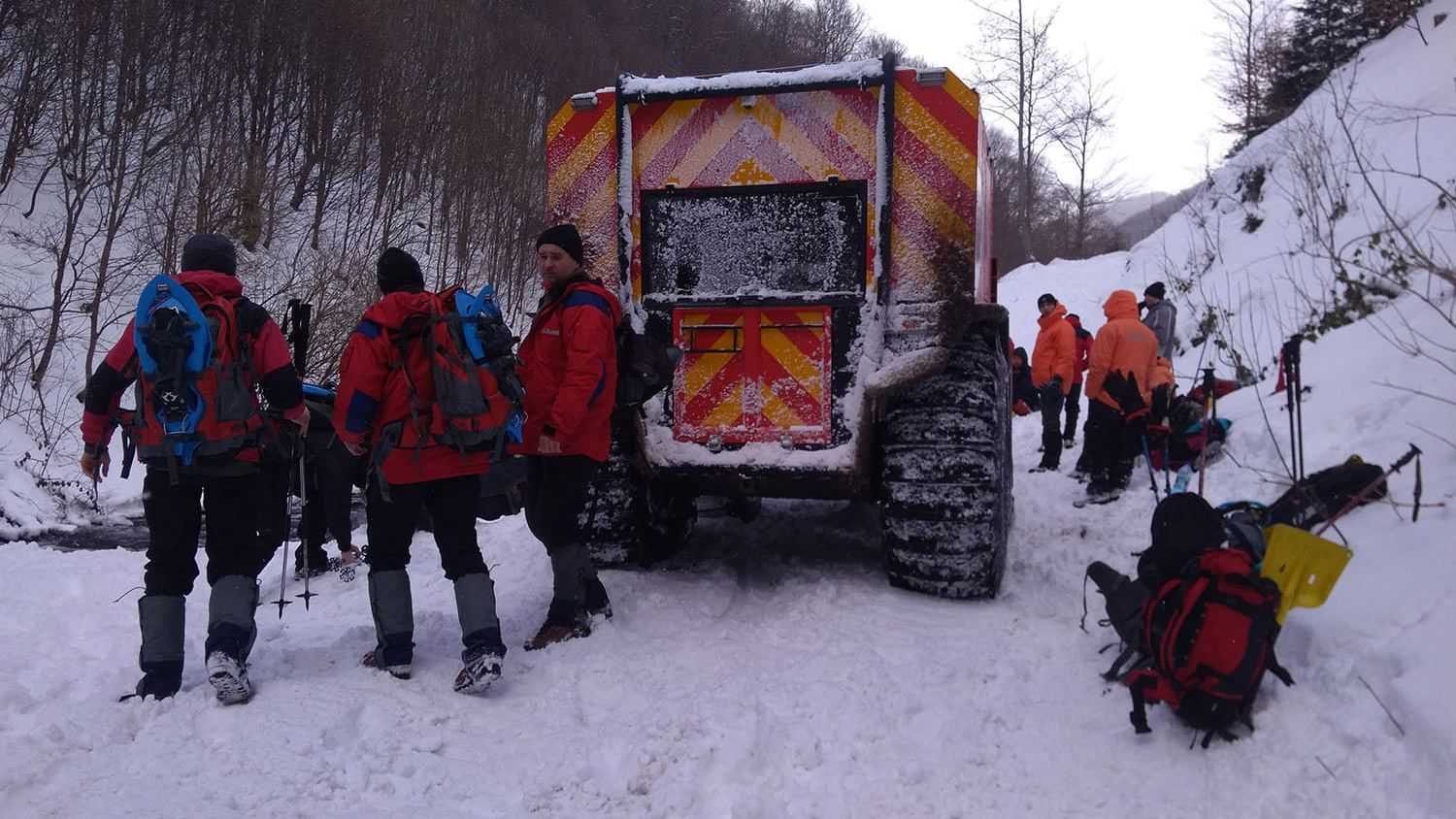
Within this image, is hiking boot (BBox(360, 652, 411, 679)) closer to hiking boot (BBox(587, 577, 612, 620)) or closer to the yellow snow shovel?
hiking boot (BBox(587, 577, 612, 620))

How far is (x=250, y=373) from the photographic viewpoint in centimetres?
351

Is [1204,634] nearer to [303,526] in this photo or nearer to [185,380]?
[185,380]

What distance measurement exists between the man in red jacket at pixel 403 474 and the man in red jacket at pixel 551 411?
0.37 meters

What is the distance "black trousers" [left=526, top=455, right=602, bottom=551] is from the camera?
395 cm


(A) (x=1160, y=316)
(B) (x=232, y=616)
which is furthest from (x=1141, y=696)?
(A) (x=1160, y=316)

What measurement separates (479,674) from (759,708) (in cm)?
105

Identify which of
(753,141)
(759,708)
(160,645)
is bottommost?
(759,708)

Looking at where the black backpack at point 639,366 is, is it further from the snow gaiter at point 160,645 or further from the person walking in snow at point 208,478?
the snow gaiter at point 160,645

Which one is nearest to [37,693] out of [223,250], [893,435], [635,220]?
[223,250]

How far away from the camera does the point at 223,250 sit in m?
3.67

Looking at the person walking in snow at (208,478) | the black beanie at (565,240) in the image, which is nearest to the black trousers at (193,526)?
the person walking in snow at (208,478)

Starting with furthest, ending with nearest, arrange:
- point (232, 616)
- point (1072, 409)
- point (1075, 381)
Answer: point (1072, 409)
point (1075, 381)
point (232, 616)

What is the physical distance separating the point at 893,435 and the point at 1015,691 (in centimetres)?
128

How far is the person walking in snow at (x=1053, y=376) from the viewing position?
339 inches
